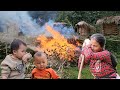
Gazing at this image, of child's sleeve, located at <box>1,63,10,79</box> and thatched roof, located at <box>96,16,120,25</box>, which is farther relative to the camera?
thatched roof, located at <box>96,16,120,25</box>

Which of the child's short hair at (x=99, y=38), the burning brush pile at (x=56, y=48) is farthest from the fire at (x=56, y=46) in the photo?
the child's short hair at (x=99, y=38)

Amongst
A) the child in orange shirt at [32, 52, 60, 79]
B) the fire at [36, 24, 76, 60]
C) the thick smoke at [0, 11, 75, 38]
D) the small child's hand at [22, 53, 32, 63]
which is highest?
the thick smoke at [0, 11, 75, 38]

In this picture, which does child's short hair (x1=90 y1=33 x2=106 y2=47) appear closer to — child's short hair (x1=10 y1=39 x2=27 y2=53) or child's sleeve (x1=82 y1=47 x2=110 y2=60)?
child's sleeve (x1=82 y1=47 x2=110 y2=60)

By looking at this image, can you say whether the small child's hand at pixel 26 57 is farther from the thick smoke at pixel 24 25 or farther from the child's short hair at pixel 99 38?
the child's short hair at pixel 99 38

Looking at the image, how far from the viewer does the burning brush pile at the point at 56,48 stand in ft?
9.33

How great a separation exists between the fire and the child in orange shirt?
75 mm

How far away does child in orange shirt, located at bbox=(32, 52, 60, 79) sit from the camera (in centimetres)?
281

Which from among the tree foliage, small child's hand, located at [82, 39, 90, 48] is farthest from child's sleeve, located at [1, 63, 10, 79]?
small child's hand, located at [82, 39, 90, 48]

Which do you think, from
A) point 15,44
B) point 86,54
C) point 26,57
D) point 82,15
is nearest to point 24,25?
point 15,44

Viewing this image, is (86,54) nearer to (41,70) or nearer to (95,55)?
(95,55)

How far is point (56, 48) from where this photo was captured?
9.54 feet

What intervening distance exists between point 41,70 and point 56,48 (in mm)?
317
